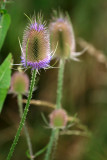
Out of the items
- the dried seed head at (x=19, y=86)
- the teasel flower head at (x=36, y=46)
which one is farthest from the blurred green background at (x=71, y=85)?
the teasel flower head at (x=36, y=46)

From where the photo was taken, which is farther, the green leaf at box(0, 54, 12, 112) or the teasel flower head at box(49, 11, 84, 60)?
the teasel flower head at box(49, 11, 84, 60)

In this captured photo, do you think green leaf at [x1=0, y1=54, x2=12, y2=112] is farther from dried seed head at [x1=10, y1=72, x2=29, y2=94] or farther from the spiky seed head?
the spiky seed head

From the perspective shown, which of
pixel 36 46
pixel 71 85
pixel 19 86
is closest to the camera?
pixel 36 46

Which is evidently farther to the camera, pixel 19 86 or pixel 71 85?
pixel 71 85

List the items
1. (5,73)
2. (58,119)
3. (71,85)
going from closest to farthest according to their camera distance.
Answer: (5,73), (58,119), (71,85)

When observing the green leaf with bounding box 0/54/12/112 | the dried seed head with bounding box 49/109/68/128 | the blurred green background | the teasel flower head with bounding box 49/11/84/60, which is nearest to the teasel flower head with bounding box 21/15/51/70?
the green leaf with bounding box 0/54/12/112

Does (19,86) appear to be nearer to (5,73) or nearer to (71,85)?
(5,73)

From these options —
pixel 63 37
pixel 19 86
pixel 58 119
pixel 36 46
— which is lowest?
pixel 58 119

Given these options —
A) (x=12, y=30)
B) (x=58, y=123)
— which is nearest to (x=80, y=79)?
(x=12, y=30)

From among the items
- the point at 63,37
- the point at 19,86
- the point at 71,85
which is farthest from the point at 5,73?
the point at 71,85
